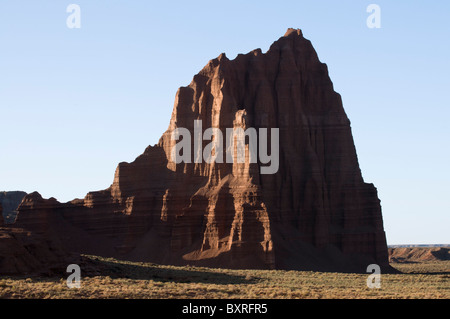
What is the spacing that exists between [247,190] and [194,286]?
147 feet

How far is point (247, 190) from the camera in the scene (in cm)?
11275

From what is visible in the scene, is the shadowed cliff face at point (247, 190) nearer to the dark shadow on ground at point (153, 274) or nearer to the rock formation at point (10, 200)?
the dark shadow on ground at point (153, 274)

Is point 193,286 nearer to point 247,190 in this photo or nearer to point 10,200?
point 247,190

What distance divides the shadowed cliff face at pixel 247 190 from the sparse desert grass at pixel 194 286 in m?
22.7

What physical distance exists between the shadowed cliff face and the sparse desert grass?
2273 centimetres

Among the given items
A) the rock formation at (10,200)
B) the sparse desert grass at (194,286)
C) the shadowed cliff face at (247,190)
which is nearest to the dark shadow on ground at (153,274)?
the sparse desert grass at (194,286)

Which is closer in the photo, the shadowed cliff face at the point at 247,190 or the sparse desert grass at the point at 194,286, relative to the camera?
the sparse desert grass at the point at 194,286

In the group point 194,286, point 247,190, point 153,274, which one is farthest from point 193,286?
point 247,190

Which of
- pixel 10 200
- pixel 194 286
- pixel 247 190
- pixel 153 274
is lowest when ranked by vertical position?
pixel 194 286

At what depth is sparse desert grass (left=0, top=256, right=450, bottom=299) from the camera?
58.6m

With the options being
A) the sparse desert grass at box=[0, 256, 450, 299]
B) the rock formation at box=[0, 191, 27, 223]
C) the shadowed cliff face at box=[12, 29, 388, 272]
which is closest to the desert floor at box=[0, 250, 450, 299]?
the sparse desert grass at box=[0, 256, 450, 299]

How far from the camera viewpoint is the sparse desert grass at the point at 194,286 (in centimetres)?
5859
